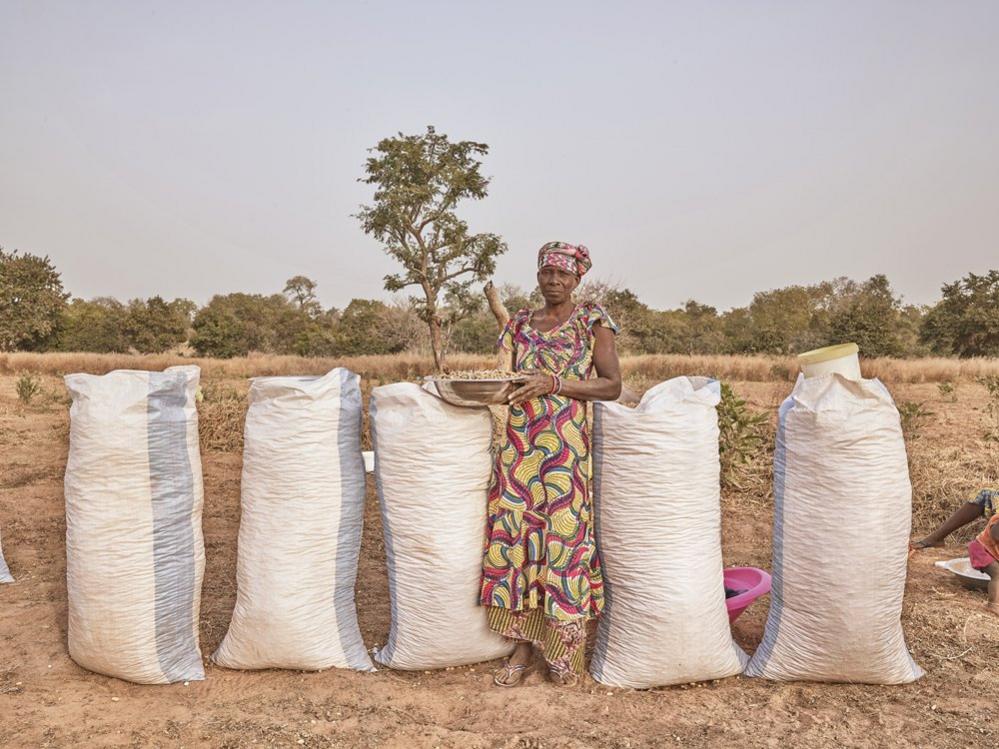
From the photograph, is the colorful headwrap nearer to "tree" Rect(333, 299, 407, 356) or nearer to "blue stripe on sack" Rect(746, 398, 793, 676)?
"blue stripe on sack" Rect(746, 398, 793, 676)

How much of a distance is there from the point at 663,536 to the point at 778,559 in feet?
1.40

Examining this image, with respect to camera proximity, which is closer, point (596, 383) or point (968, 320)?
point (596, 383)

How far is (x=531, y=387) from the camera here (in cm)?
228

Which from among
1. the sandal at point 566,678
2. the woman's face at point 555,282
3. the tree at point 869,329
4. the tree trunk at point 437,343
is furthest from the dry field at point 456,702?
the tree at point 869,329

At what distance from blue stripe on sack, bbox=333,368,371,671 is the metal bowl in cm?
32

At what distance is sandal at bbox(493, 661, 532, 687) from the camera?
2.45 m

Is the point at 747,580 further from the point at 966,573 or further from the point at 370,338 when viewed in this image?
the point at 370,338

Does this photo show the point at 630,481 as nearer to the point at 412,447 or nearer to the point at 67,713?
the point at 412,447

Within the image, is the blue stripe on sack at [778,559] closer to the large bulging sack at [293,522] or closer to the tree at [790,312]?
the large bulging sack at [293,522]

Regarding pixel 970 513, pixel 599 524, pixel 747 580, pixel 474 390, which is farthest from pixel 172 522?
pixel 970 513

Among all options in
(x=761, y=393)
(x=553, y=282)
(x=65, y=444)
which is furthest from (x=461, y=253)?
(x=553, y=282)

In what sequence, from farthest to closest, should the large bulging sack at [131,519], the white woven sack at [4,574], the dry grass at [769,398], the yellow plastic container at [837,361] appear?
the dry grass at [769,398] < the white woven sack at [4,574] < the yellow plastic container at [837,361] < the large bulging sack at [131,519]

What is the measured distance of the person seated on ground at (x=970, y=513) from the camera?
130 inches

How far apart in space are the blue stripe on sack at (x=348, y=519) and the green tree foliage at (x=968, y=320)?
22.7m
